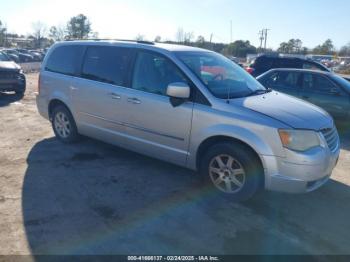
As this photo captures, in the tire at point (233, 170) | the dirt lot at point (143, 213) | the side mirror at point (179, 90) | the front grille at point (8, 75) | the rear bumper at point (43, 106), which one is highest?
the side mirror at point (179, 90)

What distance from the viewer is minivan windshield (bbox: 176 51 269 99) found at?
14.7 feet

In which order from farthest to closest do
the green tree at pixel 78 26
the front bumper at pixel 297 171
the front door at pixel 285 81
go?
the green tree at pixel 78 26 → the front door at pixel 285 81 → the front bumper at pixel 297 171

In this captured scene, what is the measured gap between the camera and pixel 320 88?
8109 mm

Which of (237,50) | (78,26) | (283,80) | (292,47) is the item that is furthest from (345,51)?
(283,80)

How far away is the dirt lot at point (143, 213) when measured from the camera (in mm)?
3328

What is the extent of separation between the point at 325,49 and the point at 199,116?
98232 mm

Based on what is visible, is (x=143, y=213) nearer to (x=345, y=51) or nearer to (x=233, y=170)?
(x=233, y=170)

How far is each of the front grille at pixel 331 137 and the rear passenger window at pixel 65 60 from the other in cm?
404

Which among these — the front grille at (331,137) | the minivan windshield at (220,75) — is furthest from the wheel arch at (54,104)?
the front grille at (331,137)

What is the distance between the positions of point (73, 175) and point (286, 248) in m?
3.00

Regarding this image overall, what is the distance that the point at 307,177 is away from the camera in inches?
151

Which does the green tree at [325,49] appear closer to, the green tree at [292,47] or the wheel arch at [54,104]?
the green tree at [292,47]

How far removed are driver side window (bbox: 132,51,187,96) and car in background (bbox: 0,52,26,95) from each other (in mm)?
8008

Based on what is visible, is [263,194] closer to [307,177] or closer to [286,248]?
[307,177]
